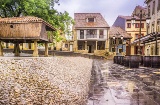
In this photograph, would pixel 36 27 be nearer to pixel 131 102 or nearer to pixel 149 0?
pixel 131 102

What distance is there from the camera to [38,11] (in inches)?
763

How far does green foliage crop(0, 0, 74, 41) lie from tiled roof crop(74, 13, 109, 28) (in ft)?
59.9

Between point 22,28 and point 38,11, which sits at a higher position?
point 38,11

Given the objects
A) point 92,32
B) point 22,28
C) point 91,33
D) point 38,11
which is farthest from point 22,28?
point 92,32

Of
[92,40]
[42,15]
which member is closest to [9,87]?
[42,15]

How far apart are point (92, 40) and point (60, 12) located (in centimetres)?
1906

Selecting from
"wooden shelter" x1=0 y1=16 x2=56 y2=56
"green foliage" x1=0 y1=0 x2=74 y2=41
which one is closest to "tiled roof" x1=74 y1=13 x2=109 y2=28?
"green foliage" x1=0 y1=0 x2=74 y2=41

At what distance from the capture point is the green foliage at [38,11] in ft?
60.9

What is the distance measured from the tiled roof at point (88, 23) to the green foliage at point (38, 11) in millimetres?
18256

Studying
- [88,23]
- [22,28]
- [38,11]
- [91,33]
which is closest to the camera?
[22,28]

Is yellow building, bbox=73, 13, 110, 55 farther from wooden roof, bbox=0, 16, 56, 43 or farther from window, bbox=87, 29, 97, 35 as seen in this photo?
wooden roof, bbox=0, 16, 56, 43

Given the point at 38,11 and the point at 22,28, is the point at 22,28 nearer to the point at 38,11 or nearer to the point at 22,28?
the point at 22,28

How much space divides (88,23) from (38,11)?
23259 millimetres

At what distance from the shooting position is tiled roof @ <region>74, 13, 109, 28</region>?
1607 inches
